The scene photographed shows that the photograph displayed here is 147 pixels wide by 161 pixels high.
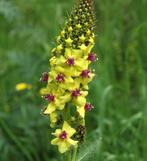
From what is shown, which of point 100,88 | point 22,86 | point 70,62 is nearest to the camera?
point 70,62

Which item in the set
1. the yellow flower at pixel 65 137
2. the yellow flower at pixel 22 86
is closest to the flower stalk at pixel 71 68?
the yellow flower at pixel 65 137

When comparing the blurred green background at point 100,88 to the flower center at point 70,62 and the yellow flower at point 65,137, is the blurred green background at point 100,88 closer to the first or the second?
the yellow flower at point 65,137

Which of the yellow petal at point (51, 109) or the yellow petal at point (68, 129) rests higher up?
the yellow petal at point (51, 109)

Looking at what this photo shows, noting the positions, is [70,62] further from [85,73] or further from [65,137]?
[65,137]

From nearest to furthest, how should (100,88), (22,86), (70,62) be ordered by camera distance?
(70,62) → (100,88) → (22,86)

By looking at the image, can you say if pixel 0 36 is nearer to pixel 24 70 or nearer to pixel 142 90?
pixel 24 70

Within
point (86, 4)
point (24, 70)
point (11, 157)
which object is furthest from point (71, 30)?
point (24, 70)

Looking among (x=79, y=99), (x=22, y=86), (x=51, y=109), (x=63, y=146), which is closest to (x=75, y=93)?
(x=79, y=99)
